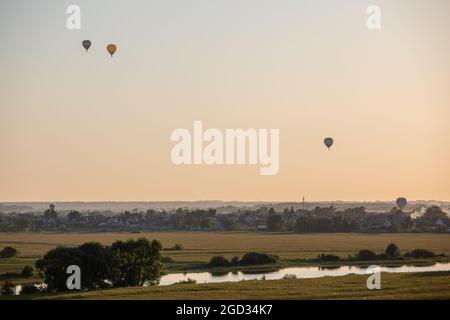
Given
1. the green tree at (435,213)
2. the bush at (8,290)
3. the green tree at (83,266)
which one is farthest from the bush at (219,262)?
the green tree at (435,213)

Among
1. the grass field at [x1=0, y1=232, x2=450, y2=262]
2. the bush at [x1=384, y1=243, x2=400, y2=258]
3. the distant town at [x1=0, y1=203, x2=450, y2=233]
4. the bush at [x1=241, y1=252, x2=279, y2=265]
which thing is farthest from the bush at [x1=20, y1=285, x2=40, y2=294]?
the distant town at [x1=0, y1=203, x2=450, y2=233]

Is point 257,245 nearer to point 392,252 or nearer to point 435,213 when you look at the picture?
point 392,252

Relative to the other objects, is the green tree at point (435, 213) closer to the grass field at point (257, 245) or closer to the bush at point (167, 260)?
the grass field at point (257, 245)

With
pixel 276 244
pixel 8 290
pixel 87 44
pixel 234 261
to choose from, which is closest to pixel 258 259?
pixel 234 261
